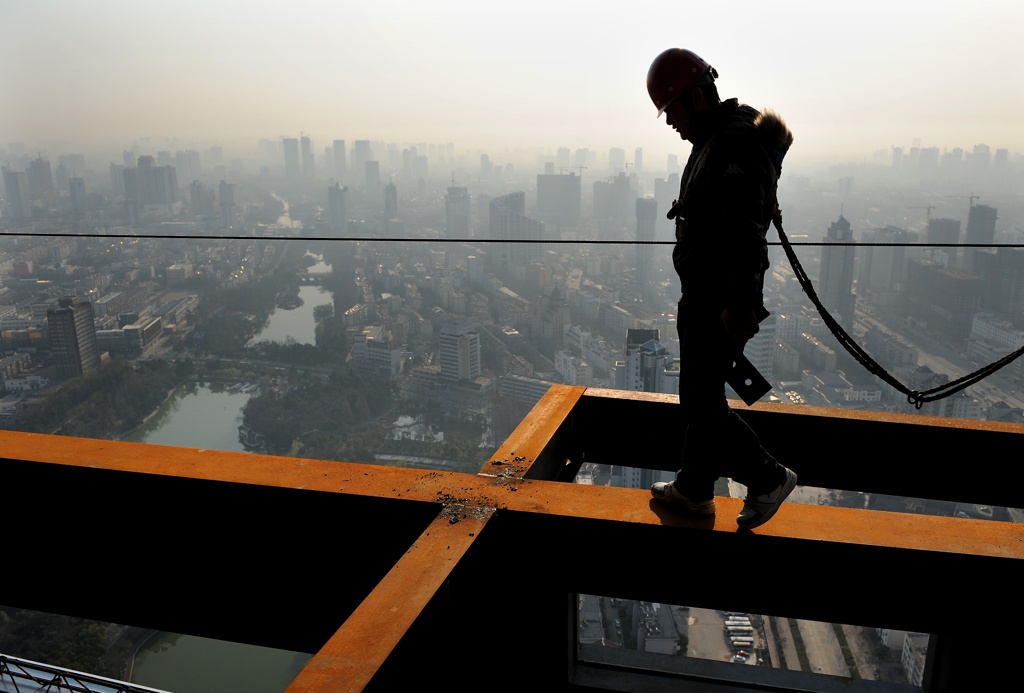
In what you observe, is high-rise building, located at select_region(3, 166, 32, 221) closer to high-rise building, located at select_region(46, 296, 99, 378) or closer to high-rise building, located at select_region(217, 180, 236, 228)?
high-rise building, located at select_region(217, 180, 236, 228)

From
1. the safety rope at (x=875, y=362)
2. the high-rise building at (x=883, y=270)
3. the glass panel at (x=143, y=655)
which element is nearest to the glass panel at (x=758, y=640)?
the glass panel at (x=143, y=655)

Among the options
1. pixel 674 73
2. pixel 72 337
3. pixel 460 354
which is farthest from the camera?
pixel 460 354

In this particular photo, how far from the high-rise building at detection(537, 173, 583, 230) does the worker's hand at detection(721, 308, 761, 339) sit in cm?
4472

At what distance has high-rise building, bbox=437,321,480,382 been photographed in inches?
1495

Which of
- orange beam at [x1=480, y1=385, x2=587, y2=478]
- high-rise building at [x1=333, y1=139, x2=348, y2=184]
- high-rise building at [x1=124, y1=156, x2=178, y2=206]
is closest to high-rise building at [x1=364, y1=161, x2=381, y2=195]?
high-rise building at [x1=333, y1=139, x2=348, y2=184]

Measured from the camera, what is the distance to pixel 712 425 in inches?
104

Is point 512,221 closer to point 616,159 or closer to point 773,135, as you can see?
point 616,159

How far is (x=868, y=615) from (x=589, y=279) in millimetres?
42339

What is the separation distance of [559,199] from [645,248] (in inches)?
332

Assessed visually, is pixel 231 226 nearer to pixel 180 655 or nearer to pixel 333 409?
pixel 333 409

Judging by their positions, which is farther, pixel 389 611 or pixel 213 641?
pixel 213 641

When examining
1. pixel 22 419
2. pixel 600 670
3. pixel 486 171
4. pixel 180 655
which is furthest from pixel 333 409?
pixel 486 171

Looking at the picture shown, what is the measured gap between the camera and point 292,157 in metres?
80.6

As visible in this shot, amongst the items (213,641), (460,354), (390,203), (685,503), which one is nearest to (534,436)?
(685,503)
